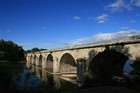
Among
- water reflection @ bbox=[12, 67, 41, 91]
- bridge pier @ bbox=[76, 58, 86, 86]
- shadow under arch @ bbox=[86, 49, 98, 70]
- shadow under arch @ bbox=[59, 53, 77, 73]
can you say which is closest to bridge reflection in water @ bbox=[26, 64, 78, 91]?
bridge pier @ bbox=[76, 58, 86, 86]

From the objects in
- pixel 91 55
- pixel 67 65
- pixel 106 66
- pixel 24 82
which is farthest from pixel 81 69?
pixel 67 65

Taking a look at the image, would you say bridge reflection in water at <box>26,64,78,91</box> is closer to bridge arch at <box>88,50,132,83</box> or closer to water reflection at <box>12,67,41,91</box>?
water reflection at <box>12,67,41,91</box>

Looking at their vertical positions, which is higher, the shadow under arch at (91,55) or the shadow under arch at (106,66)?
the shadow under arch at (91,55)

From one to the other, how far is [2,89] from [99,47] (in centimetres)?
1344

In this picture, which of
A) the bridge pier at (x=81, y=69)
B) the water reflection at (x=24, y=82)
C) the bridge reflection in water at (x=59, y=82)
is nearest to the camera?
the water reflection at (x=24, y=82)

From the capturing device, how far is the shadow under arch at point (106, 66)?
2291 cm

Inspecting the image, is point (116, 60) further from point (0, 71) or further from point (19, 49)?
point (19, 49)

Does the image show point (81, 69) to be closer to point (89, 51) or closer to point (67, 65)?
point (89, 51)

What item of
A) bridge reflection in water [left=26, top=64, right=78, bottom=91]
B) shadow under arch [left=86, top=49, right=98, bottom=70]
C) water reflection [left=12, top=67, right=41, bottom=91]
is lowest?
bridge reflection in water [left=26, top=64, right=78, bottom=91]

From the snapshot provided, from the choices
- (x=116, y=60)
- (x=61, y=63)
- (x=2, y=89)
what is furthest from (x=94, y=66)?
(x=2, y=89)

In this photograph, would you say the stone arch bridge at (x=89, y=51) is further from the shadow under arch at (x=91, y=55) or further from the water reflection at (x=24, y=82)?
the water reflection at (x=24, y=82)

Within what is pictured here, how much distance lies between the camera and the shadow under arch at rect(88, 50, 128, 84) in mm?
22906

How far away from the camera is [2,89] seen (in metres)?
8.50

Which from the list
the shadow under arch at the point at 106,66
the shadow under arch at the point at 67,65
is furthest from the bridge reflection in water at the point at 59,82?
the shadow under arch at the point at 67,65
